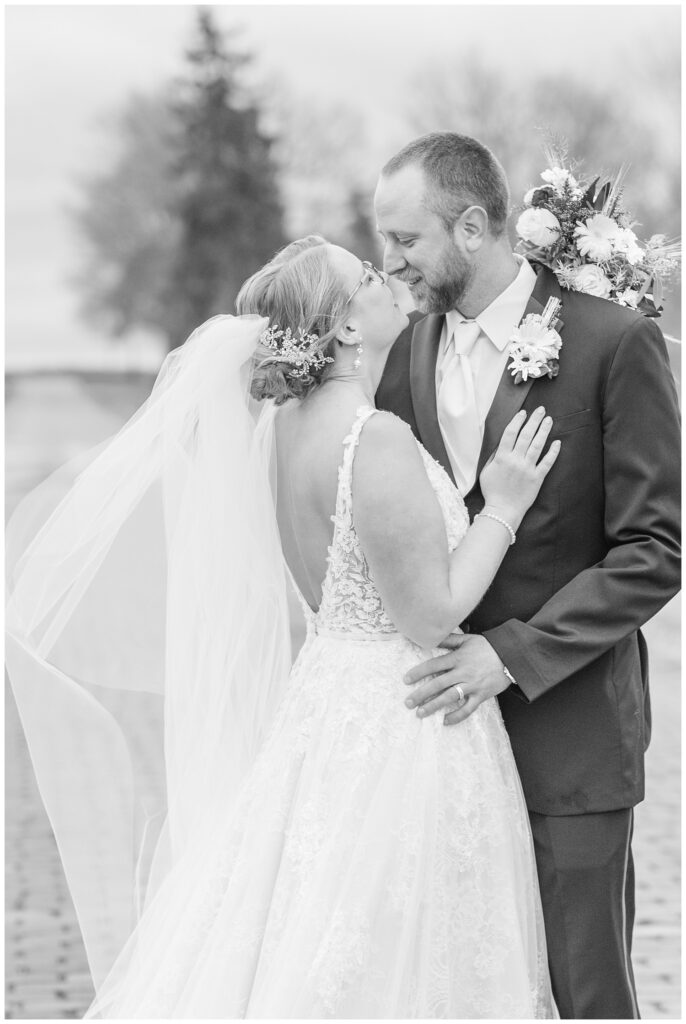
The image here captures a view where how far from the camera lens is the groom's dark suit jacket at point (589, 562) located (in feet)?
10.5

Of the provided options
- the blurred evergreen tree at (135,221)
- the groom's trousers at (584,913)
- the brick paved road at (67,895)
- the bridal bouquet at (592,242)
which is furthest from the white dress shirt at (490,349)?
the blurred evergreen tree at (135,221)

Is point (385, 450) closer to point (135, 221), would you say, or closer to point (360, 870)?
point (360, 870)

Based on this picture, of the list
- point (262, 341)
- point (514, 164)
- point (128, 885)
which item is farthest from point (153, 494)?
point (514, 164)

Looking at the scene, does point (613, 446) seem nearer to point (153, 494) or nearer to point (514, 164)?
point (153, 494)

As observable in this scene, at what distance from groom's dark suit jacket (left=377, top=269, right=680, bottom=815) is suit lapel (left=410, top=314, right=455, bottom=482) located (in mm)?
24

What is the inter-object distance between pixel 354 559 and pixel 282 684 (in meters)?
0.61

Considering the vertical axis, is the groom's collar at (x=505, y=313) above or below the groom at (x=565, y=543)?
above

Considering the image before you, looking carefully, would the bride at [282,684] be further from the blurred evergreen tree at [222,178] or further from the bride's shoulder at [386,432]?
the blurred evergreen tree at [222,178]

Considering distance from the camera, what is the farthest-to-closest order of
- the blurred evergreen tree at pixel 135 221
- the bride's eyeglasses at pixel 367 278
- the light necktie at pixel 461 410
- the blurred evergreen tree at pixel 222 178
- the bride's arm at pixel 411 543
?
the blurred evergreen tree at pixel 135 221 → the blurred evergreen tree at pixel 222 178 → the light necktie at pixel 461 410 → the bride's eyeglasses at pixel 367 278 → the bride's arm at pixel 411 543

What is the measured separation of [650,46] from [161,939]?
38973 millimetres

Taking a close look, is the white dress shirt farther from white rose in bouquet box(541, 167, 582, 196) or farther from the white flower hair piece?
the white flower hair piece

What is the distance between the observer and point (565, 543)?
10.9 ft

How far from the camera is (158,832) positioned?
3.90 meters

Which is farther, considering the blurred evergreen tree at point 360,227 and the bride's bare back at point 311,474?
the blurred evergreen tree at point 360,227
